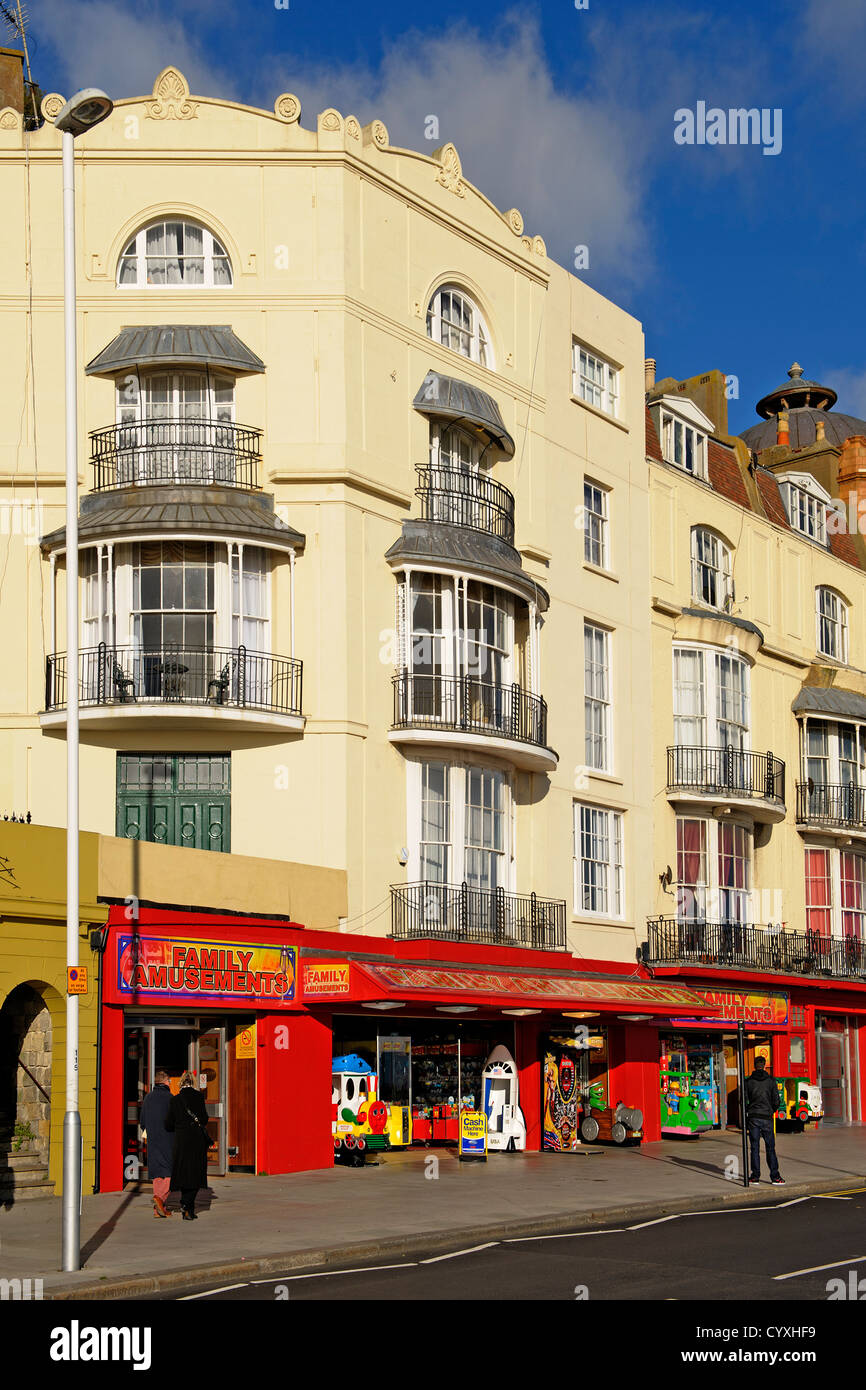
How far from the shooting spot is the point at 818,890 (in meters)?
40.6

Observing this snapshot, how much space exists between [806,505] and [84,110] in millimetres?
31591

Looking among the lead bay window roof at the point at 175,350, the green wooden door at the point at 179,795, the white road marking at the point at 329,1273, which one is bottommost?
the white road marking at the point at 329,1273

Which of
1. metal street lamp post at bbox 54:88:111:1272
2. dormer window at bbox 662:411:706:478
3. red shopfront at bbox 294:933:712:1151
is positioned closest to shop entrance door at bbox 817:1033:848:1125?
red shopfront at bbox 294:933:712:1151

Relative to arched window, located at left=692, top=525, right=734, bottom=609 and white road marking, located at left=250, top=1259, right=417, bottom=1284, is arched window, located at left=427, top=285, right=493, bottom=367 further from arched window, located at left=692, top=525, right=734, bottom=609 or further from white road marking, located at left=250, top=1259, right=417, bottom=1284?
white road marking, located at left=250, top=1259, right=417, bottom=1284

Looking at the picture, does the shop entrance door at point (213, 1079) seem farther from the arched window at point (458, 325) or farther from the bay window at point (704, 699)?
the bay window at point (704, 699)

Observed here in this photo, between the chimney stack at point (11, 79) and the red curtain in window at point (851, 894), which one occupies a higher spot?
the chimney stack at point (11, 79)

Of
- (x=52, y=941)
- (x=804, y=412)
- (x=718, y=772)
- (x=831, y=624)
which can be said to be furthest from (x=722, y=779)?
(x=804, y=412)

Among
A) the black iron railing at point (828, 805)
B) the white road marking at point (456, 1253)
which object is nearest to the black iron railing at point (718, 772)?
the black iron railing at point (828, 805)

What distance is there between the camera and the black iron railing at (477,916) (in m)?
27.3

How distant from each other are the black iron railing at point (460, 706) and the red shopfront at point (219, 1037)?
4690 millimetres

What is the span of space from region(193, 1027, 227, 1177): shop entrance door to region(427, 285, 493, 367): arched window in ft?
43.0

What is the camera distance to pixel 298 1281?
14.5 m
